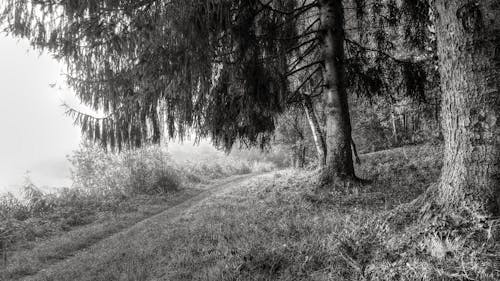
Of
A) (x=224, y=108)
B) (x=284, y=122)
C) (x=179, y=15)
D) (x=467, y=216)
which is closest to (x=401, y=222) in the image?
(x=467, y=216)

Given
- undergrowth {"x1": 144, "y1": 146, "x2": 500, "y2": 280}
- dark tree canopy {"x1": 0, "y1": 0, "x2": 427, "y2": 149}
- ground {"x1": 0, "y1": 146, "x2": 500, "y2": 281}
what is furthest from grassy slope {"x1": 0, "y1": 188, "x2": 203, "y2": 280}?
undergrowth {"x1": 144, "y1": 146, "x2": 500, "y2": 280}

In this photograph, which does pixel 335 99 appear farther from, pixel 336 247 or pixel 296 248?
pixel 336 247

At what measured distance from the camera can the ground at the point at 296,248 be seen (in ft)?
8.86

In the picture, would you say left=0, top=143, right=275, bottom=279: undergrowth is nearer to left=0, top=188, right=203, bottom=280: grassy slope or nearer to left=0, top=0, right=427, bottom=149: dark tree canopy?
left=0, top=188, right=203, bottom=280: grassy slope

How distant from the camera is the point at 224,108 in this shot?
7.24m

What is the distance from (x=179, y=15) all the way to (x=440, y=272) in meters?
4.58

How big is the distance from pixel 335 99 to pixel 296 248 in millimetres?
4924

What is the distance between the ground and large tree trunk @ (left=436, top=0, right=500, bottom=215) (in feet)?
2.35

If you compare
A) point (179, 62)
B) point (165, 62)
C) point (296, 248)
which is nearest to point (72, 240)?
point (165, 62)

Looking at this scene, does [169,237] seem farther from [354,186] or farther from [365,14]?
[365,14]

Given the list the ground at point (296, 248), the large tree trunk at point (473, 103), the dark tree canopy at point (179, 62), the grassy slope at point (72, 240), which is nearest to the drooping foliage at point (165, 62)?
the dark tree canopy at point (179, 62)

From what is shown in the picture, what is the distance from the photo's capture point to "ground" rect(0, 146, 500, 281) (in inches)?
106

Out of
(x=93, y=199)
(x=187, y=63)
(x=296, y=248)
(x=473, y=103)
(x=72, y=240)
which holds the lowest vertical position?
(x=72, y=240)

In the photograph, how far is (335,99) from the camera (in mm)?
7656
